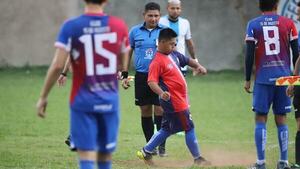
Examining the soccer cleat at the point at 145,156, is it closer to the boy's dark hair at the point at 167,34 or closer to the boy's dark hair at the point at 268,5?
the boy's dark hair at the point at 167,34

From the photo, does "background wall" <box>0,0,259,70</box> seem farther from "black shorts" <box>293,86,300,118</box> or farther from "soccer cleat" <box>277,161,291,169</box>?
"soccer cleat" <box>277,161,291,169</box>

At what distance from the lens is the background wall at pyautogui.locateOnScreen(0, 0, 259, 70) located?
2653 centimetres

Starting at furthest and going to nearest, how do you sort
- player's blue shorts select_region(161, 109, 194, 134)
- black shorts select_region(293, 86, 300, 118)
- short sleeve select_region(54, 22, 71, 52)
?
player's blue shorts select_region(161, 109, 194, 134) < black shorts select_region(293, 86, 300, 118) < short sleeve select_region(54, 22, 71, 52)

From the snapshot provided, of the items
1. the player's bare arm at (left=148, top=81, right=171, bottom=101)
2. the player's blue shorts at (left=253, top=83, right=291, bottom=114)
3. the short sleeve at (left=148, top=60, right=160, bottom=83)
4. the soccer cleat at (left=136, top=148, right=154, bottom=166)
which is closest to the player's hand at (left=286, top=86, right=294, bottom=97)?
the player's blue shorts at (left=253, top=83, right=291, bottom=114)

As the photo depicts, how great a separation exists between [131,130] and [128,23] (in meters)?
11.1

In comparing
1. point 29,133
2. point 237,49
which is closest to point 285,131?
point 29,133

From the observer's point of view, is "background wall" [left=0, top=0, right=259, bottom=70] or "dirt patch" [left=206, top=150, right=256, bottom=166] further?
"background wall" [left=0, top=0, right=259, bottom=70]

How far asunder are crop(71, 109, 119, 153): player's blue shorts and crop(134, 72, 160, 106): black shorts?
4.64m

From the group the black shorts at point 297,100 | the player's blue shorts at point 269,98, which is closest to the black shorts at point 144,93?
the player's blue shorts at point 269,98

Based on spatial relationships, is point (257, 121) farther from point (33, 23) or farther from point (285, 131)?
point (33, 23)

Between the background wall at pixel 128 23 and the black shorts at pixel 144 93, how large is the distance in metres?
14.0

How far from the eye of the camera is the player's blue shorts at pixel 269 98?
34.4 feet

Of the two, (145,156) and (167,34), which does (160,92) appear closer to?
(167,34)

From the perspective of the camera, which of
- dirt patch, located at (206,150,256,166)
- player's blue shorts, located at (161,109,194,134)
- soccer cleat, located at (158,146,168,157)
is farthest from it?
soccer cleat, located at (158,146,168,157)
